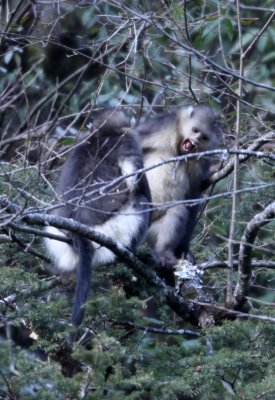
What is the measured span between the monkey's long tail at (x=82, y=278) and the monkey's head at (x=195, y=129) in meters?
2.01

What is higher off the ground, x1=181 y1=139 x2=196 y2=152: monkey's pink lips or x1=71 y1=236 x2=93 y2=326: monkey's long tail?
x1=71 y1=236 x2=93 y2=326: monkey's long tail

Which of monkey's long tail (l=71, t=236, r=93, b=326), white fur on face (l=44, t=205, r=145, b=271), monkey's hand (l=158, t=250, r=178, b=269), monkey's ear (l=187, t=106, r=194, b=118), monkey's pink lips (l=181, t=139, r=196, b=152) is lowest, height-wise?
monkey's hand (l=158, t=250, r=178, b=269)

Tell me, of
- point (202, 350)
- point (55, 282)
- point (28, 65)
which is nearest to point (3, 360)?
point (202, 350)

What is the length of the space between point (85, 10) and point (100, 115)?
6.30 feet

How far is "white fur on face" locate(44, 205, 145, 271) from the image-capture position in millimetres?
5258

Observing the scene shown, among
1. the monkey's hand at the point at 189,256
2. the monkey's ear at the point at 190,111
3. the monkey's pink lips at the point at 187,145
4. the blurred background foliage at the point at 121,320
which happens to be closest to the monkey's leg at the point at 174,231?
the monkey's hand at the point at 189,256

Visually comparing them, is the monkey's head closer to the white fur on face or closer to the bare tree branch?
the white fur on face

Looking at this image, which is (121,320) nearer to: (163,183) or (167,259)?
(167,259)

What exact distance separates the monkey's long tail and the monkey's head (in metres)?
2.01

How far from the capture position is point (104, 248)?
17.2ft

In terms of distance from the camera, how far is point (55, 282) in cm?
516

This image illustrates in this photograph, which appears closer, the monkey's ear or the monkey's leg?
the monkey's leg

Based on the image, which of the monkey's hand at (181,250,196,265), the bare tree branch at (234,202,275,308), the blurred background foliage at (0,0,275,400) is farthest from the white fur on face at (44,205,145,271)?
the bare tree branch at (234,202,275,308)

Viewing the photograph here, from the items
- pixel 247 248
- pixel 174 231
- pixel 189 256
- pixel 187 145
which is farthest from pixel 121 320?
pixel 187 145
